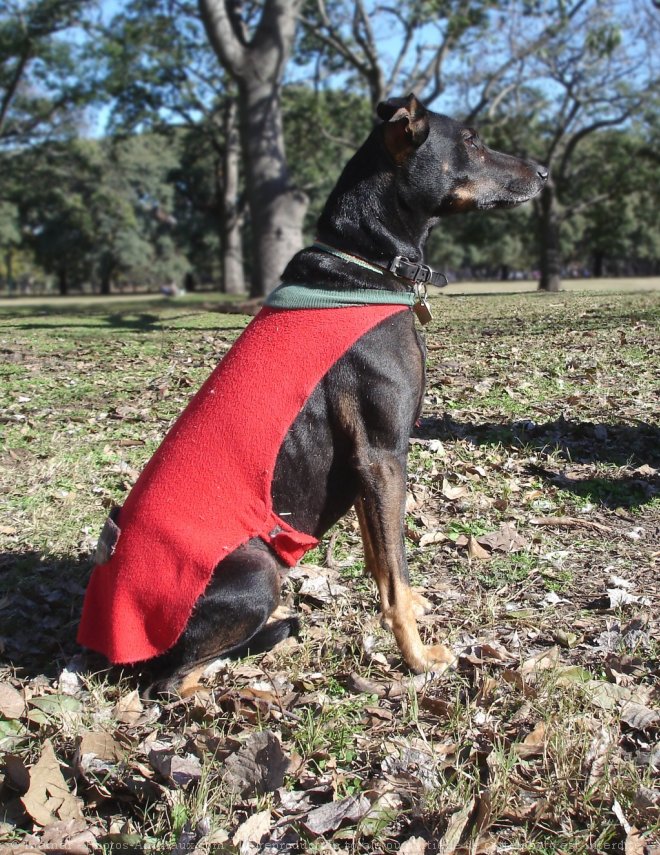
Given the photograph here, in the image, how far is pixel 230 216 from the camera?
33.5m

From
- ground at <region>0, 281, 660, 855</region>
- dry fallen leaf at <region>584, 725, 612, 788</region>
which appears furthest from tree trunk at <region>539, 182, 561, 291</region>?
dry fallen leaf at <region>584, 725, 612, 788</region>

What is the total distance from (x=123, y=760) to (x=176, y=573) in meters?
0.68

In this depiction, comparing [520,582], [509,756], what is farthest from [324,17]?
[509,756]

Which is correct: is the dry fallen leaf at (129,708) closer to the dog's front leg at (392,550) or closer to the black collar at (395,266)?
the dog's front leg at (392,550)

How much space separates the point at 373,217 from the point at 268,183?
13.2 m

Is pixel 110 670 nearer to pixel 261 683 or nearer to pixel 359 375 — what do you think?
pixel 261 683

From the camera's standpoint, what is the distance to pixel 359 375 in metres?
3.05

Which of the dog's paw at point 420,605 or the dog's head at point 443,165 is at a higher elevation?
the dog's head at point 443,165

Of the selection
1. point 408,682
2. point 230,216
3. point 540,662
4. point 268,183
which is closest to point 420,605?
point 408,682

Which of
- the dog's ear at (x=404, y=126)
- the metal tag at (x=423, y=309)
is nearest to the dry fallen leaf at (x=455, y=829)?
the metal tag at (x=423, y=309)

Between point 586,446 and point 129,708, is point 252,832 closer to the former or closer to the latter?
point 129,708

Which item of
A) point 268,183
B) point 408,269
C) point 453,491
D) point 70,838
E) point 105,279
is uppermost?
point 268,183

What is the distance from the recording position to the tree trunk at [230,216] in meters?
31.5

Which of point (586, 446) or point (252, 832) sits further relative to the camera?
point (586, 446)
